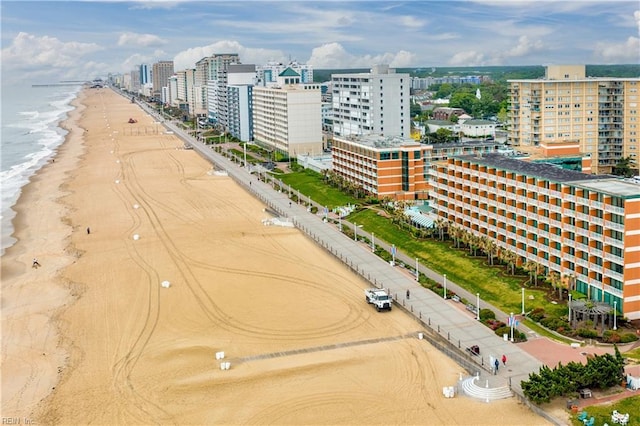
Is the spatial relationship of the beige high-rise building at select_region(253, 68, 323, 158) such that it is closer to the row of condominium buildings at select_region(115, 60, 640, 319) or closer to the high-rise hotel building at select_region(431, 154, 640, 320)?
the row of condominium buildings at select_region(115, 60, 640, 319)

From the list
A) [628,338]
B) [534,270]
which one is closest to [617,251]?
[628,338]

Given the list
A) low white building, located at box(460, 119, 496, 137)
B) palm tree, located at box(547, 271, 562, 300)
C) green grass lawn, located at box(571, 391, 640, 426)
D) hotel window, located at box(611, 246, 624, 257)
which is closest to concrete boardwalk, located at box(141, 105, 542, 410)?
green grass lawn, located at box(571, 391, 640, 426)

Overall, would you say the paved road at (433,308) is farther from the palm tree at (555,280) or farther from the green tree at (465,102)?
the green tree at (465,102)

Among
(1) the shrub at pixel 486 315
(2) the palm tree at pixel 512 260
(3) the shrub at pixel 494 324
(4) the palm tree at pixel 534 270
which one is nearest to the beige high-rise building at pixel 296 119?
(2) the palm tree at pixel 512 260

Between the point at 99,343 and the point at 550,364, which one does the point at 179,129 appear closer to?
the point at 99,343

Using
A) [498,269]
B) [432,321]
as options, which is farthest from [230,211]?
[432,321]

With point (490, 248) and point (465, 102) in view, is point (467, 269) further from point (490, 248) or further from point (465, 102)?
point (465, 102)
